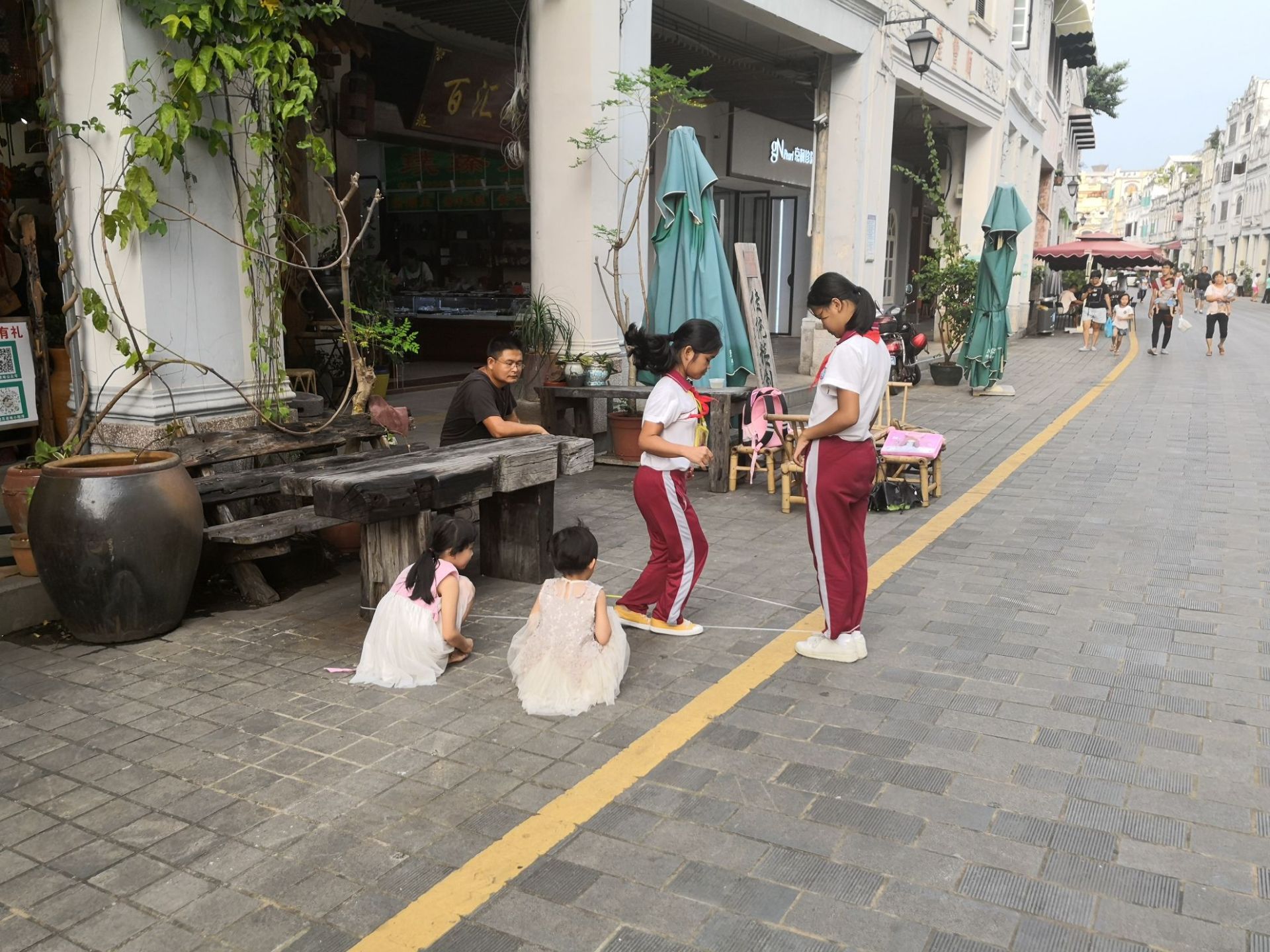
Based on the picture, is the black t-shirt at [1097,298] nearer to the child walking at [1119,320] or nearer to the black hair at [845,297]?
the child walking at [1119,320]

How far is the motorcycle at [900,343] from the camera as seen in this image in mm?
14334

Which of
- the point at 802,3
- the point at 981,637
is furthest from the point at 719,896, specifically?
the point at 802,3

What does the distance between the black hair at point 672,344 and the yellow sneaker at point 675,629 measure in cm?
122

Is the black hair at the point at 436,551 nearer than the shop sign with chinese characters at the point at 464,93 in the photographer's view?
Answer: Yes

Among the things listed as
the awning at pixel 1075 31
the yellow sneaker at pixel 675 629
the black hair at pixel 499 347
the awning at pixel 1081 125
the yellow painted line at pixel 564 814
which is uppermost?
the awning at pixel 1075 31

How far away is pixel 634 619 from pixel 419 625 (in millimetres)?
1153

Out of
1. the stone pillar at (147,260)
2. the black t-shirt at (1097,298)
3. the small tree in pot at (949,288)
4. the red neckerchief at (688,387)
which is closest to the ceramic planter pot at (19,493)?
the stone pillar at (147,260)

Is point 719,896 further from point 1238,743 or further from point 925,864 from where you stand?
point 1238,743

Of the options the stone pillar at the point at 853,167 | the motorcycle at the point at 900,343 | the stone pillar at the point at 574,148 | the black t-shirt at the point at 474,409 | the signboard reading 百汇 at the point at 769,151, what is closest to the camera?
the black t-shirt at the point at 474,409

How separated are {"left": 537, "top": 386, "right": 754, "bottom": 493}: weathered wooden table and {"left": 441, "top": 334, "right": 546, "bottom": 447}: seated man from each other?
2112 mm

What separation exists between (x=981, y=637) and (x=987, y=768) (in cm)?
140

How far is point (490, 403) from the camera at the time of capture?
19.5 ft

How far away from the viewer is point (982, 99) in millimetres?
19766

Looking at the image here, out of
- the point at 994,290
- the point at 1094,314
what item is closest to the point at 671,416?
the point at 994,290
